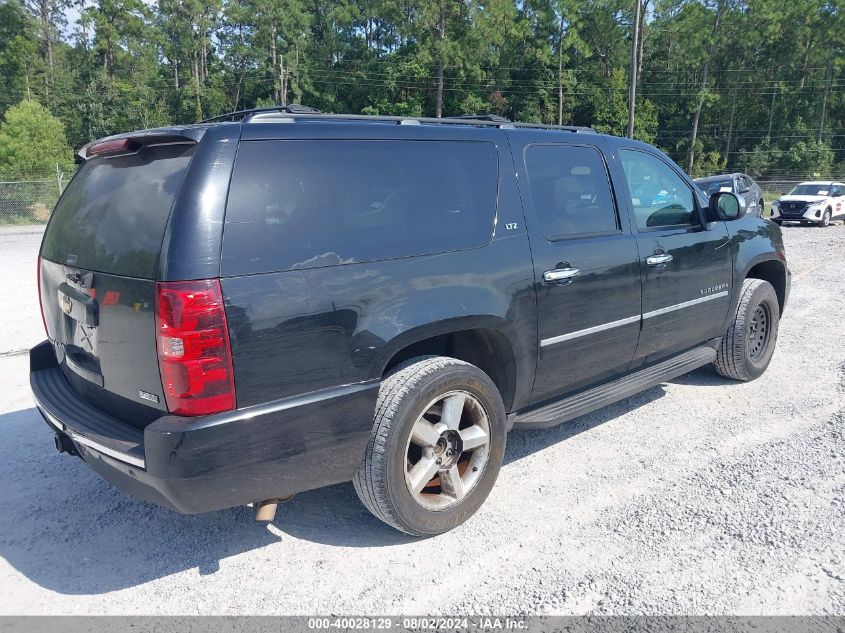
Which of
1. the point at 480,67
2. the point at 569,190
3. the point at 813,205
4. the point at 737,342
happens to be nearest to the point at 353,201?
the point at 569,190

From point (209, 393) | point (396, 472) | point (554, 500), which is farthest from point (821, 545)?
point (209, 393)

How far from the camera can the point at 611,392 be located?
4.21 m

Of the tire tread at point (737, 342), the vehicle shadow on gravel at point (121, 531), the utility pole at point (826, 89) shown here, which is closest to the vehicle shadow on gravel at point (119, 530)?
the vehicle shadow on gravel at point (121, 531)

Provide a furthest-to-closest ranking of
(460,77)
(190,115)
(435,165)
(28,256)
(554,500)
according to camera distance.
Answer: (190,115), (460,77), (28,256), (554,500), (435,165)

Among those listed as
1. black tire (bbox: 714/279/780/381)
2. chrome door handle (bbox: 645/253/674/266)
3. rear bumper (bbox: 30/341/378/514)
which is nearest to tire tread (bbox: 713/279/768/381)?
black tire (bbox: 714/279/780/381)

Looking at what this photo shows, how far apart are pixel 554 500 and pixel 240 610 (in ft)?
5.68

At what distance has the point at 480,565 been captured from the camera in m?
3.11

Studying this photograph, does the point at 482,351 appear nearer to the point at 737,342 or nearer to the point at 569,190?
the point at 569,190

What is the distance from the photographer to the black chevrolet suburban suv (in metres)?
2.63

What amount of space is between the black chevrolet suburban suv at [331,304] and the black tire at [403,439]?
0.01 metres

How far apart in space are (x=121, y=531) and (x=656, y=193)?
395 cm

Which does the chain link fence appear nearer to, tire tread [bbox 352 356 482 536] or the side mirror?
the side mirror

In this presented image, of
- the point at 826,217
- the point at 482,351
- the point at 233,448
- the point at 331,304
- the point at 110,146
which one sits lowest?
the point at 826,217

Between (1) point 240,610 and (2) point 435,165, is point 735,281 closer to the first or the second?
(2) point 435,165
